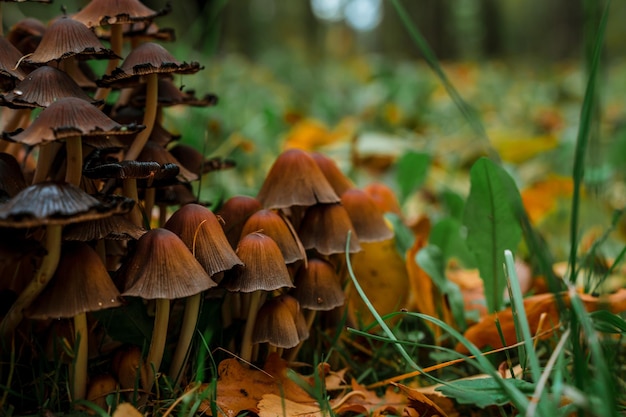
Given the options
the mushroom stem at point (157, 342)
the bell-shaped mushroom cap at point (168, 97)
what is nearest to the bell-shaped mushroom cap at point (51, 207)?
the mushroom stem at point (157, 342)

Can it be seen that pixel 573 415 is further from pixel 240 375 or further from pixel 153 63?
pixel 153 63

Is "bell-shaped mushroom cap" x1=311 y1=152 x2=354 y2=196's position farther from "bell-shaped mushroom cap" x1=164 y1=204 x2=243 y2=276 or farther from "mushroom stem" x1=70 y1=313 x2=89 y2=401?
"mushroom stem" x1=70 y1=313 x2=89 y2=401

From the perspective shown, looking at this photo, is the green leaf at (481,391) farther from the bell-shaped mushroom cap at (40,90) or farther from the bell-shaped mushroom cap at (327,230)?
the bell-shaped mushroom cap at (40,90)

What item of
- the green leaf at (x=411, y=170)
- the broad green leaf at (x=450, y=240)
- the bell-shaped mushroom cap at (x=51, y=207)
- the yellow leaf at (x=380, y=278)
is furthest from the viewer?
the green leaf at (x=411, y=170)

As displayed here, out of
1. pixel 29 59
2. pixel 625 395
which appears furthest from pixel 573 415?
pixel 29 59

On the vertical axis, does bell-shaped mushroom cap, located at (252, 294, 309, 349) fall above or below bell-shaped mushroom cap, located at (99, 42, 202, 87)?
below

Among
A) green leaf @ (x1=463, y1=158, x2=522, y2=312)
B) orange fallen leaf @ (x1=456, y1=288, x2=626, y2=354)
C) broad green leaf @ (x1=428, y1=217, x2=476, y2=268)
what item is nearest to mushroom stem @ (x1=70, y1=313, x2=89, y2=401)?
orange fallen leaf @ (x1=456, y1=288, x2=626, y2=354)

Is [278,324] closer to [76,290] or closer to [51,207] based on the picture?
[76,290]

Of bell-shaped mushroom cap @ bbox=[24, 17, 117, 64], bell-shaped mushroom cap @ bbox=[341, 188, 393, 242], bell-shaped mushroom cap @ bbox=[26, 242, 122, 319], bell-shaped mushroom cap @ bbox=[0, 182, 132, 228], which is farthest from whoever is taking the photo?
bell-shaped mushroom cap @ bbox=[341, 188, 393, 242]
